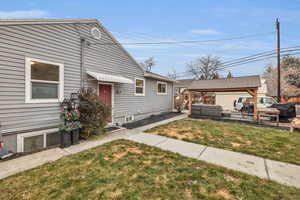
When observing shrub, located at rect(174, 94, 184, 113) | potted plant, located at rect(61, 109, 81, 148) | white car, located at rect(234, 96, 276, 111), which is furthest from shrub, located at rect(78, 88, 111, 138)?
white car, located at rect(234, 96, 276, 111)

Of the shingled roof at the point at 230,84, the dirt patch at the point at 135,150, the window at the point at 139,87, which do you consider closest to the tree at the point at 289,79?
the shingled roof at the point at 230,84

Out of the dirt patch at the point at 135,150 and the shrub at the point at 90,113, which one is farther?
the shrub at the point at 90,113

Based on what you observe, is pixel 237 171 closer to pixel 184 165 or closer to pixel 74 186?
pixel 184 165

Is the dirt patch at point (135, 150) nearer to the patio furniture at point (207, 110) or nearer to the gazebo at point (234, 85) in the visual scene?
the patio furniture at point (207, 110)

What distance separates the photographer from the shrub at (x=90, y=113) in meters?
4.59

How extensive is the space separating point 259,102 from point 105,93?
13959 millimetres

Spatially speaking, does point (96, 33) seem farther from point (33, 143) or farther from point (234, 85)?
point (234, 85)

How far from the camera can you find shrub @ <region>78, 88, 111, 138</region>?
15.1 feet

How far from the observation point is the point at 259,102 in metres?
12.2

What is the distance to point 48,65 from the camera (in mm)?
4332

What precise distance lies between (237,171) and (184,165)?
111 centimetres

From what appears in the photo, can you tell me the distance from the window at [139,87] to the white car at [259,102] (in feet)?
35.9

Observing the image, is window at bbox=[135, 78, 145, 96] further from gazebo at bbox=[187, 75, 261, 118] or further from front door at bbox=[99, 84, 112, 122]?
gazebo at bbox=[187, 75, 261, 118]

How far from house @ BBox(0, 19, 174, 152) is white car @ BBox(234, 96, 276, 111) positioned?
42.4ft
